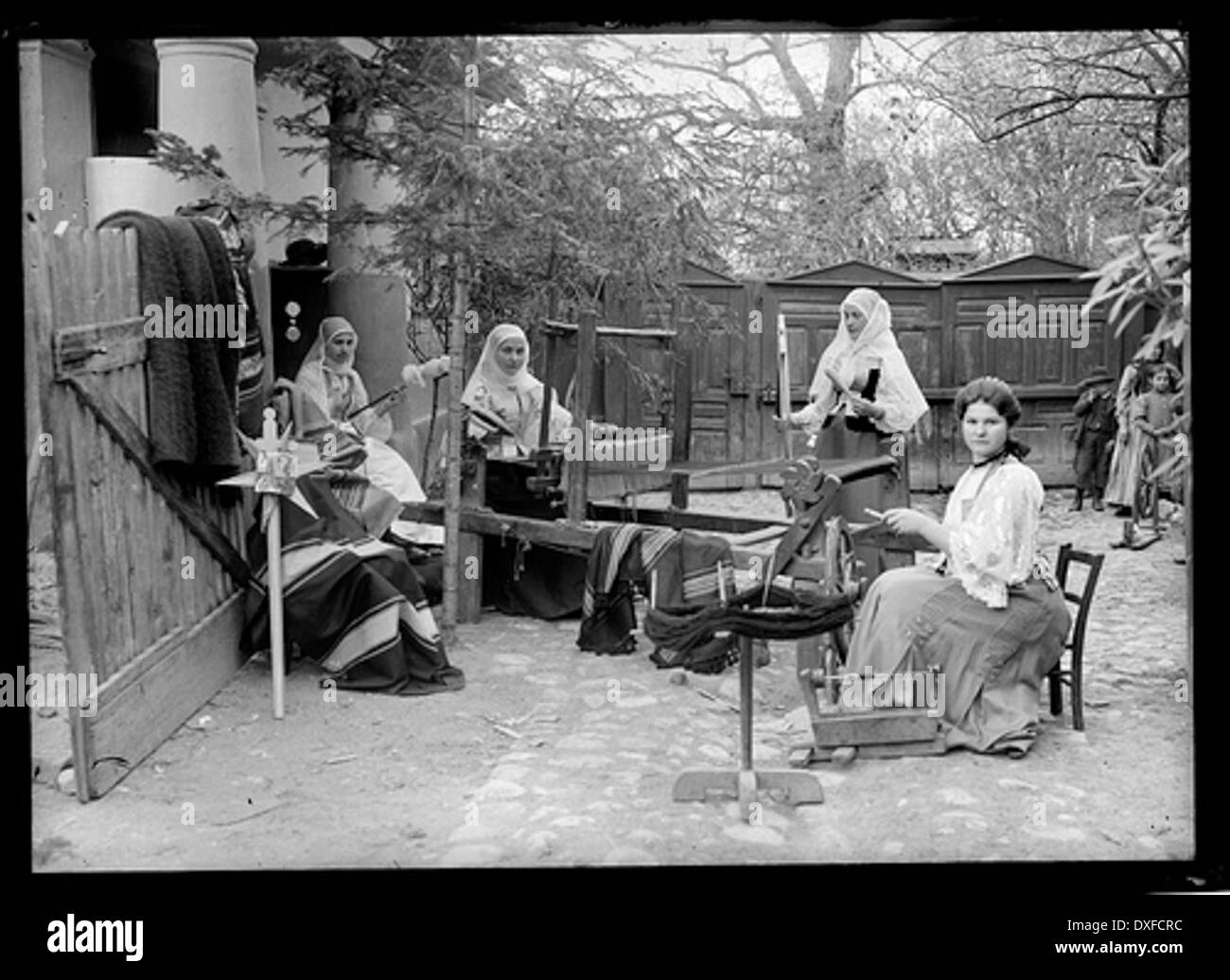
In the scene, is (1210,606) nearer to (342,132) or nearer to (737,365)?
(342,132)

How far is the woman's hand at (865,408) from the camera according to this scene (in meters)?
5.96

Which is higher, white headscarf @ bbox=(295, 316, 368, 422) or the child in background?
white headscarf @ bbox=(295, 316, 368, 422)

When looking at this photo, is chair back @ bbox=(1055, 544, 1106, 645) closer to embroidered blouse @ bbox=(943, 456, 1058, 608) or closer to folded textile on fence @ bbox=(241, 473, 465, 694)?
embroidered blouse @ bbox=(943, 456, 1058, 608)

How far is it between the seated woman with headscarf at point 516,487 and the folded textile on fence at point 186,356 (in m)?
1.47

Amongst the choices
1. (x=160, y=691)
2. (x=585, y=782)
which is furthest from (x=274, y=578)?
(x=585, y=782)

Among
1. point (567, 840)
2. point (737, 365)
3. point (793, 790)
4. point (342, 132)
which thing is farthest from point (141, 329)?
point (737, 365)

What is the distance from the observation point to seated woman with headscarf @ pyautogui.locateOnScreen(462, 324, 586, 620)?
6125 millimetres

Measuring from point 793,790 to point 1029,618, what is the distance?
3.16 feet

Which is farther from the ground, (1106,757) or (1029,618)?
(1029,618)

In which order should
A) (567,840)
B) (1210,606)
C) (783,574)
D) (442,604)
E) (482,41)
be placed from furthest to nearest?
(442,604)
(482,41)
(783,574)
(567,840)
(1210,606)

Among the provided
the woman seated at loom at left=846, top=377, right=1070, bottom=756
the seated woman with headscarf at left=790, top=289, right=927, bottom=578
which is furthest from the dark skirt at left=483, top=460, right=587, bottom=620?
the woman seated at loom at left=846, top=377, right=1070, bottom=756

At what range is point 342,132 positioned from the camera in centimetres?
541

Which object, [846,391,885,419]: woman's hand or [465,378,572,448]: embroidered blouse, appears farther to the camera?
[465,378,572,448]: embroidered blouse

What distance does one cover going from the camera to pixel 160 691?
4523 millimetres
